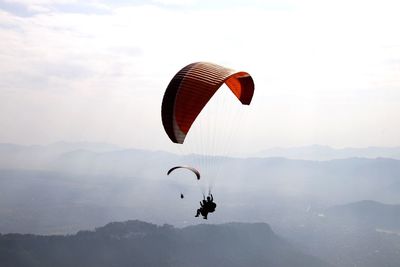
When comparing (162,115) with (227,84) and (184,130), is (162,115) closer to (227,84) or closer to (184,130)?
(184,130)

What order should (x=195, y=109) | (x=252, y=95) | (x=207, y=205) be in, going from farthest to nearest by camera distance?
(x=252, y=95)
(x=207, y=205)
(x=195, y=109)

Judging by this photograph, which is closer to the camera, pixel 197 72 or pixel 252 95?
pixel 197 72

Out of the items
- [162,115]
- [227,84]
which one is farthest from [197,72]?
[227,84]

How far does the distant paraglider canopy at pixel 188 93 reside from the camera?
36.2 metres

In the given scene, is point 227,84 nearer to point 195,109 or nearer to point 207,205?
point 195,109

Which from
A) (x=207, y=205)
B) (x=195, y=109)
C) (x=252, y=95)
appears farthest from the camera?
(x=252, y=95)

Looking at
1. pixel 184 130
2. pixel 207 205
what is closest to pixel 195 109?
pixel 184 130

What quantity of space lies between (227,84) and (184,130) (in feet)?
32.1

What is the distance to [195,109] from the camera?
3691 centimetres

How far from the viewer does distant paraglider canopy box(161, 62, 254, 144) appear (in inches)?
1423

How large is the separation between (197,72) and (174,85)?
2170 mm

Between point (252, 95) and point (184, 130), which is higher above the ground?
point (252, 95)

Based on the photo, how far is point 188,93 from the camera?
120ft

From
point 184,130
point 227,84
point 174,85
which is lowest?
point 184,130
